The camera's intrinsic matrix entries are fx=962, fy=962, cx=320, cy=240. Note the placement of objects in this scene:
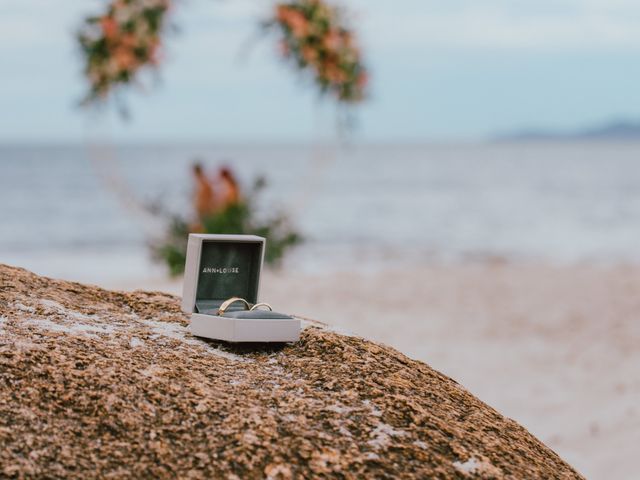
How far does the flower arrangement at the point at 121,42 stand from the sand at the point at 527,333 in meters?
2.69

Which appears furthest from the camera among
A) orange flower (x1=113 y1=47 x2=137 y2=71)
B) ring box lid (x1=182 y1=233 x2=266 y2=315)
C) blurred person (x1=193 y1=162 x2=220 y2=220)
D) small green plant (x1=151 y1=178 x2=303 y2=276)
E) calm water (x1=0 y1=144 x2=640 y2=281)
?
calm water (x1=0 y1=144 x2=640 y2=281)

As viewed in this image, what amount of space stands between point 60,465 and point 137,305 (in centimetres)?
76

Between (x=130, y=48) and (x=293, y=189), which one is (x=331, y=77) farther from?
(x=293, y=189)

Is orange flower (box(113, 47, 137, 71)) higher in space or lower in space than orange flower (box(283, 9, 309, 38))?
lower

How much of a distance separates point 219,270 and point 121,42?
8261 mm

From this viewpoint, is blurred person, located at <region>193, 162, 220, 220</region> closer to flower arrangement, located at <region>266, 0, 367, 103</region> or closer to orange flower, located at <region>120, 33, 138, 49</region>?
orange flower, located at <region>120, 33, 138, 49</region>

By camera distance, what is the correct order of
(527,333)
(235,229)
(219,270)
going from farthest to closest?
(235,229) → (527,333) → (219,270)

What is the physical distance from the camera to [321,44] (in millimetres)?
9648

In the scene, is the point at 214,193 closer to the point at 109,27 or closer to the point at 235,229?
the point at 235,229

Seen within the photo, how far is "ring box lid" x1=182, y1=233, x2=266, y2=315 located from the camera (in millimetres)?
Result: 2090

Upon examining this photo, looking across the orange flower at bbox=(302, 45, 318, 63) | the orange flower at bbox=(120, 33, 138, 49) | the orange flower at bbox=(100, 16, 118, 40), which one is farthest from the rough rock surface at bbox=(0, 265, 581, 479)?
the orange flower at bbox=(100, 16, 118, 40)

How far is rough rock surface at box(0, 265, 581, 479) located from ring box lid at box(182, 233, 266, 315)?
0.38 ft

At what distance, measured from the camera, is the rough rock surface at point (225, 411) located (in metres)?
1.57

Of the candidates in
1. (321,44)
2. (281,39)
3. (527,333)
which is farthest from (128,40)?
(527,333)
